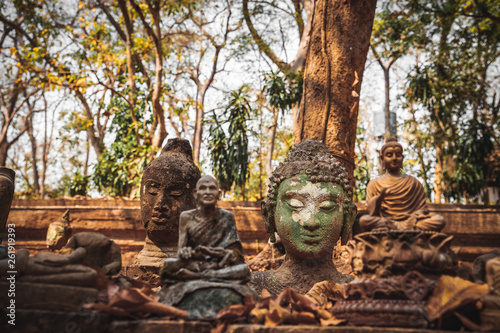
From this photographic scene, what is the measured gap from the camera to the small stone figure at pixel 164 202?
4.89 meters

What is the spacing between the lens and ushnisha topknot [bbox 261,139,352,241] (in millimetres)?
4212

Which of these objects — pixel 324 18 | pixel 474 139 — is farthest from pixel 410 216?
pixel 474 139

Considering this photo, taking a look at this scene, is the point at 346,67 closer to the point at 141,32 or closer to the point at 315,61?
the point at 315,61

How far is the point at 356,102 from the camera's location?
6137mm

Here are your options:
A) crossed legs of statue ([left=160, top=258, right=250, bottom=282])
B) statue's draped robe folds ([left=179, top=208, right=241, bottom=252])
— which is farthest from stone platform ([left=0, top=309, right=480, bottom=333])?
statue's draped robe folds ([left=179, top=208, right=241, bottom=252])

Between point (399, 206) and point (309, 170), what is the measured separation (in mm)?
980

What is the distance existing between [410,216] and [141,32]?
1623 centimetres

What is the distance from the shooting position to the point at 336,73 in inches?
239

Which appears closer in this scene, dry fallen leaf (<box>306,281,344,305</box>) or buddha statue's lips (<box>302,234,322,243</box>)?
dry fallen leaf (<box>306,281,344,305</box>)

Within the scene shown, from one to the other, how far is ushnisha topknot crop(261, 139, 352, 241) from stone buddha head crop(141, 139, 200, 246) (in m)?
0.96

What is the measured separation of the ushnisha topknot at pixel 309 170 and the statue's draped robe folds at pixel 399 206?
605 mm

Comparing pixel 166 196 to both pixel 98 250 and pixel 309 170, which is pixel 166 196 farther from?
pixel 98 250

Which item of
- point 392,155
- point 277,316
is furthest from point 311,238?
point 277,316

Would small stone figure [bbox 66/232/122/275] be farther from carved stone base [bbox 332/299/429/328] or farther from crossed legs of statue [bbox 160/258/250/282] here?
carved stone base [bbox 332/299/429/328]
